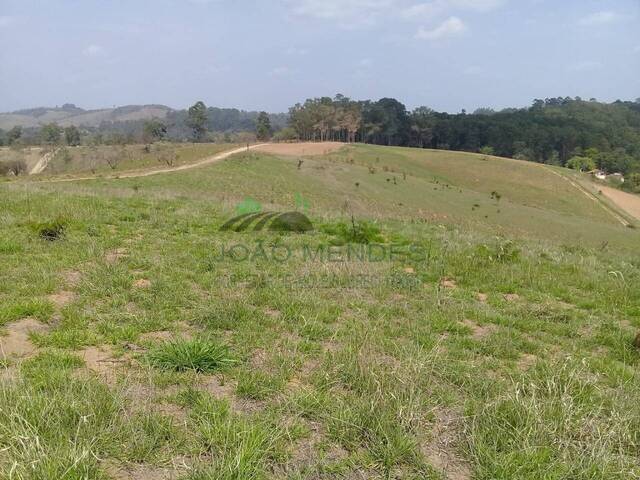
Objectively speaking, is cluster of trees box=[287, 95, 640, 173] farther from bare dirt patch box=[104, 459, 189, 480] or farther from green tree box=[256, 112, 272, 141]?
bare dirt patch box=[104, 459, 189, 480]

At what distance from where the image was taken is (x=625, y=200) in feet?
195

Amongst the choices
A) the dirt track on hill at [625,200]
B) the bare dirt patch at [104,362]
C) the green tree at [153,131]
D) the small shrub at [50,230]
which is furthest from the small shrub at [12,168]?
the dirt track on hill at [625,200]

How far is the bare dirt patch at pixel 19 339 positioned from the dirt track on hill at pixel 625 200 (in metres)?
59.7

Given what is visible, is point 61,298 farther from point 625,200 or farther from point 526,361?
point 625,200

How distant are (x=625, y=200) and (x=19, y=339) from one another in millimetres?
72126

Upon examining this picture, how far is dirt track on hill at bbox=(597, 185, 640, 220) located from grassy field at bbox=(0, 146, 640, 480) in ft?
177

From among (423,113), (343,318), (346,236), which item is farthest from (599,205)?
(423,113)

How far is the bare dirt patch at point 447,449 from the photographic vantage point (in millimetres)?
2785

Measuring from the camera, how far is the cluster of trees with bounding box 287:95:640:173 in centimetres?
9506

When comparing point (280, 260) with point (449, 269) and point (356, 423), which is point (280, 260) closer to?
point (449, 269)

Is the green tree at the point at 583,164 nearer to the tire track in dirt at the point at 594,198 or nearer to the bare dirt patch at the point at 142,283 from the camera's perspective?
the tire track in dirt at the point at 594,198

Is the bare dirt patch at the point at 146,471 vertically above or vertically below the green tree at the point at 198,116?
below

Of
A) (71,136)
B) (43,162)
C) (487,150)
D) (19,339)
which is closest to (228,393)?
(19,339)

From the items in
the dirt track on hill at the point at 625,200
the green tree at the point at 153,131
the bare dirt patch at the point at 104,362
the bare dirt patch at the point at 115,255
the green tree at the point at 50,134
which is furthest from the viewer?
the green tree at the point at 50,134
